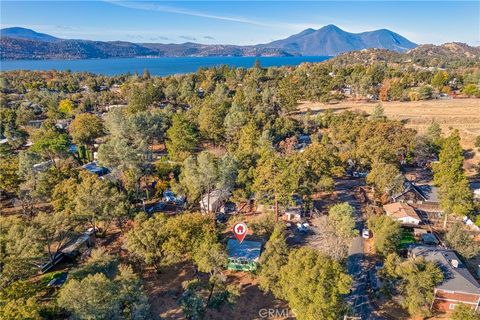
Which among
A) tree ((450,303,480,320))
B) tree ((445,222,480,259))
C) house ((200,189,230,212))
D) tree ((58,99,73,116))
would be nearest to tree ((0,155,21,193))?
house ((200,189,230,212))

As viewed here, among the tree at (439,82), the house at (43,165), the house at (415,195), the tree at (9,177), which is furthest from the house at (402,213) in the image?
the tree at (439,82)

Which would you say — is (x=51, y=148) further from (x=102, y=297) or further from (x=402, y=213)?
(x=402, y=213)

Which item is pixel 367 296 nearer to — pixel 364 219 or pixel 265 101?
pixel 364 219

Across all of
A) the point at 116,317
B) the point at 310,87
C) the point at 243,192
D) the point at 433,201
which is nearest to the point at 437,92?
the point at 310,87


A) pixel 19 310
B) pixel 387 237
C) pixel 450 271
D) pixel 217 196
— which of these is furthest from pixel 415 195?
pixel 19 310

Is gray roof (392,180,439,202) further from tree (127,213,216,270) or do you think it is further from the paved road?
tree (127,213,216,270)

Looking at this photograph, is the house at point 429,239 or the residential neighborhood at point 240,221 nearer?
the residential neighborhood at point 240,221

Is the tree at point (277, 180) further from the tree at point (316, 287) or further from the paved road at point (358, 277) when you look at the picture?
the tree at point (316, 287)
